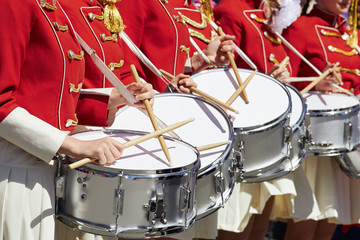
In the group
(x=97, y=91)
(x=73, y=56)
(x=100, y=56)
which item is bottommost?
(x=97, y=91)

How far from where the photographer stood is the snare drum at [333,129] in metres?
4.93

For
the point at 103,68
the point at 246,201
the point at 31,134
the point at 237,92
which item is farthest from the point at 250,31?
the point at 31,134

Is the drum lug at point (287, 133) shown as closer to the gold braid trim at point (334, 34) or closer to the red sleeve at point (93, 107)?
the red sleeve at point (93, 107)

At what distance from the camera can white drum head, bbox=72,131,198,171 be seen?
2.72 m

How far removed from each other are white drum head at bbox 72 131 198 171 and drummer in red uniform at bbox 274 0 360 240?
2443 mm

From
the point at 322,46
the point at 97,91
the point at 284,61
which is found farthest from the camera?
the point at 322,46

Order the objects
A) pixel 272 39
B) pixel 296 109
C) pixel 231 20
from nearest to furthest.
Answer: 1. pixel 296 109
2. pixel 231 20
3. pixel 272 39

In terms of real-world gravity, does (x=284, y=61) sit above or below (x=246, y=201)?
above

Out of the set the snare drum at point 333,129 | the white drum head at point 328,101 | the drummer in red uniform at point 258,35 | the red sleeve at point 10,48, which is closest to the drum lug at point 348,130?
the snare drum at point 333,129

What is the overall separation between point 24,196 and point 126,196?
329 millimetres

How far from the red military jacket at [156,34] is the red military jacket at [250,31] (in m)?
1.07

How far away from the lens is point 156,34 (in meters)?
4.05

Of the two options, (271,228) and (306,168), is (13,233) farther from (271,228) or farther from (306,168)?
(271,228)

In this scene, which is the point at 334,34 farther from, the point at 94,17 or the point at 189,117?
the point at 94,17
